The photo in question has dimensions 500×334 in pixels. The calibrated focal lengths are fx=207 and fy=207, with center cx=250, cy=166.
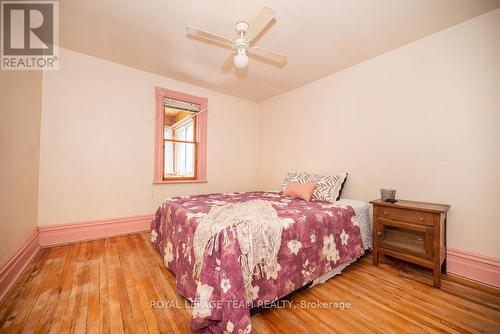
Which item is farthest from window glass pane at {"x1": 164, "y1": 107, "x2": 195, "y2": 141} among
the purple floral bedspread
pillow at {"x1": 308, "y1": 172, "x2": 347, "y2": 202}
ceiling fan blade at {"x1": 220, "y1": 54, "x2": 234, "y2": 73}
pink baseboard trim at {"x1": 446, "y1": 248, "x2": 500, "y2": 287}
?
pink baseboard trim at {"x1": 446, "y1": 248, "x2": 500, "y2": 287}

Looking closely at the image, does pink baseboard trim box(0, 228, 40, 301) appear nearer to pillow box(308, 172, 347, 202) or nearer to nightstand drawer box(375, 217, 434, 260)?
pillow box(308, 172, 347, 202)

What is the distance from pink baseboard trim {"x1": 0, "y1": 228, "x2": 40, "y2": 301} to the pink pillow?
2806 millimetres

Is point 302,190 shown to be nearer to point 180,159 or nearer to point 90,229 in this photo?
point 180,159

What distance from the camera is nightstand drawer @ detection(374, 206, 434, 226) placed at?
188 centimetres

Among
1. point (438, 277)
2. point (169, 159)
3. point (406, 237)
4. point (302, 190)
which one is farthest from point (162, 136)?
Result: point (438, 277)

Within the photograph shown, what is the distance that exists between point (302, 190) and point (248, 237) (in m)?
1.46

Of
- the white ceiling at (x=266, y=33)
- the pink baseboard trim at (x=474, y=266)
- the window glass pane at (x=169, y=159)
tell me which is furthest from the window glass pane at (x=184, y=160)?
the pink baseboard trim at (x=474, y=266)

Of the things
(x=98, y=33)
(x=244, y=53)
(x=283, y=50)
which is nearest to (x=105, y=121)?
(x=98, y=33)

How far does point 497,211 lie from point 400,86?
5.08 feet

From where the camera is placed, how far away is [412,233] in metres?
2.12

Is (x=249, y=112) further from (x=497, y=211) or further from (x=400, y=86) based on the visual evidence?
(x=497, y=211)

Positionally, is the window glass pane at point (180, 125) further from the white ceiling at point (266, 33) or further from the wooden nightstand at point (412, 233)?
the wooden nightstand at point (412, 233)

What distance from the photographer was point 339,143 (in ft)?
10.2

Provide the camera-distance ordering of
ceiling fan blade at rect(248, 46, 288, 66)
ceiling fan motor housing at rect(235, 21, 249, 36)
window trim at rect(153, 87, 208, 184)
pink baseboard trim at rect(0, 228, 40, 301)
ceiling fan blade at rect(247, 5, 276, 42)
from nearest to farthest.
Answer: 1. ceiling fan blade at rect(247, 5, 276, 42)
2. pink baseboard trim at rect(0, 228, 40, 301)
3. ceiling fan motor housing at rect(235, 21, 249, 36)
4. ceiling fan blade at rect(248, 46, 288, 66)
5. window trim at rect(153, 87, 208, 184)
